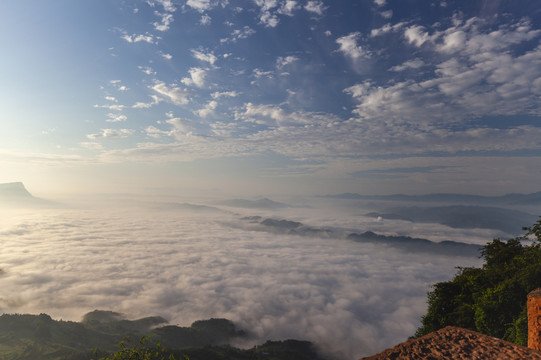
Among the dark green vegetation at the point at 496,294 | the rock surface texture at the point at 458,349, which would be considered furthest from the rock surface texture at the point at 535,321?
the dark green vegetation at the point at 496,294

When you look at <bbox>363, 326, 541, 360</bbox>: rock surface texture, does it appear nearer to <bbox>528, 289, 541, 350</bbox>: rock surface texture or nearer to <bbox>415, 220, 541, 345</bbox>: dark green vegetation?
<bbox>528, 289, 541, 350</bbox>: rock surface texture

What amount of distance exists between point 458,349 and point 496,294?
23.5 meters

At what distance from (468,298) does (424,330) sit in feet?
25.5

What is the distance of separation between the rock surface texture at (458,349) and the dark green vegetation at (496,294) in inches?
673

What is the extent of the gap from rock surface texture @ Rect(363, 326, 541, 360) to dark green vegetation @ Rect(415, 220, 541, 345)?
1710 centimetres

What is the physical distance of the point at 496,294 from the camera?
91.0 ft

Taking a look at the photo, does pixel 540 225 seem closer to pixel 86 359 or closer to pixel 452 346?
pixel 452 346

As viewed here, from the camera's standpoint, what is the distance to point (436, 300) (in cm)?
3678

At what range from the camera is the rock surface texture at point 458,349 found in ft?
35.4

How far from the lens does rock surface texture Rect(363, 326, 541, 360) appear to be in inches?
425

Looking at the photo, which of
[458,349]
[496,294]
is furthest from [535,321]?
[496,294]

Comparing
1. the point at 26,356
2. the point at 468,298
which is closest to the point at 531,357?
the point at 468,298

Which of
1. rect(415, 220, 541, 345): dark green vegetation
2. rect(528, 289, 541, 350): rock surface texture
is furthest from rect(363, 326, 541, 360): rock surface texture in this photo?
rect(415, 220, 541, 345): dark green vegetation

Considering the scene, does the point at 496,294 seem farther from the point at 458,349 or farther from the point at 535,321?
the point at 458,349
